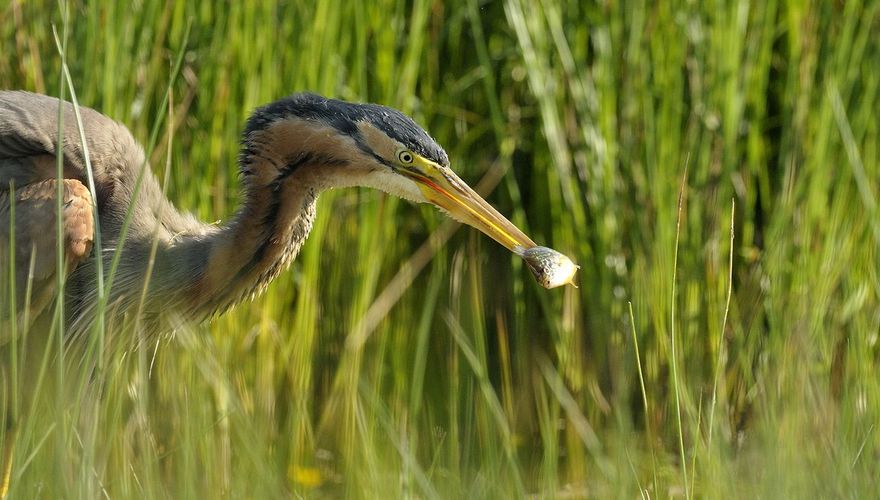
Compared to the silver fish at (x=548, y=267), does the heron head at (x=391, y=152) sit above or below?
above

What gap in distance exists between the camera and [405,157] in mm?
2842

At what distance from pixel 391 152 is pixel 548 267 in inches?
19.6

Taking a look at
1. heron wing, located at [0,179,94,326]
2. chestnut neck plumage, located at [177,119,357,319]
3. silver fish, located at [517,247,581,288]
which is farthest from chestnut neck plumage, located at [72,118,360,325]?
silver fish, located at [517,247,581,288]

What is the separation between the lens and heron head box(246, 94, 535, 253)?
282cm

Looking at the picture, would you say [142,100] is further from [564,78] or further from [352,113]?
[564,78]

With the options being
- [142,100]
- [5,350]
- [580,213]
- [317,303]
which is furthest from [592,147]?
[5,350]

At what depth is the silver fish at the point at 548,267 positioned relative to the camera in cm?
255

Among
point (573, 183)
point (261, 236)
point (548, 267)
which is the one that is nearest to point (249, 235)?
point (261, 236)

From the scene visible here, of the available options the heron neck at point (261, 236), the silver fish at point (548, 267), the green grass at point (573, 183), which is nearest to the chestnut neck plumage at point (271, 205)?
the heron neck at point (261, 236)

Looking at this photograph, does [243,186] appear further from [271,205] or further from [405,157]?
[405,157]

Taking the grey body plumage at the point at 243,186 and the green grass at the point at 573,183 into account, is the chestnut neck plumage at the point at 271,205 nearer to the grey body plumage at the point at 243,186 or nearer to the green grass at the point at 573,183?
the grey body plumage at the point at 243,186

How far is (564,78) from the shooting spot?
387cm

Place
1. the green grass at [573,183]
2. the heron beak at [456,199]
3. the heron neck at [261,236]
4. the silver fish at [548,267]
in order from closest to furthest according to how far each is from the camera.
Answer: the silver fish at [548,267], the heron beak at [456,199], the heron neck at [261,236], the green grass at [573,183]

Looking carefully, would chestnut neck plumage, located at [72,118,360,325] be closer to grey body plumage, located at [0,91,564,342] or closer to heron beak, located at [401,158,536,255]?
grey body plumage, located at [0,91,564,342]
